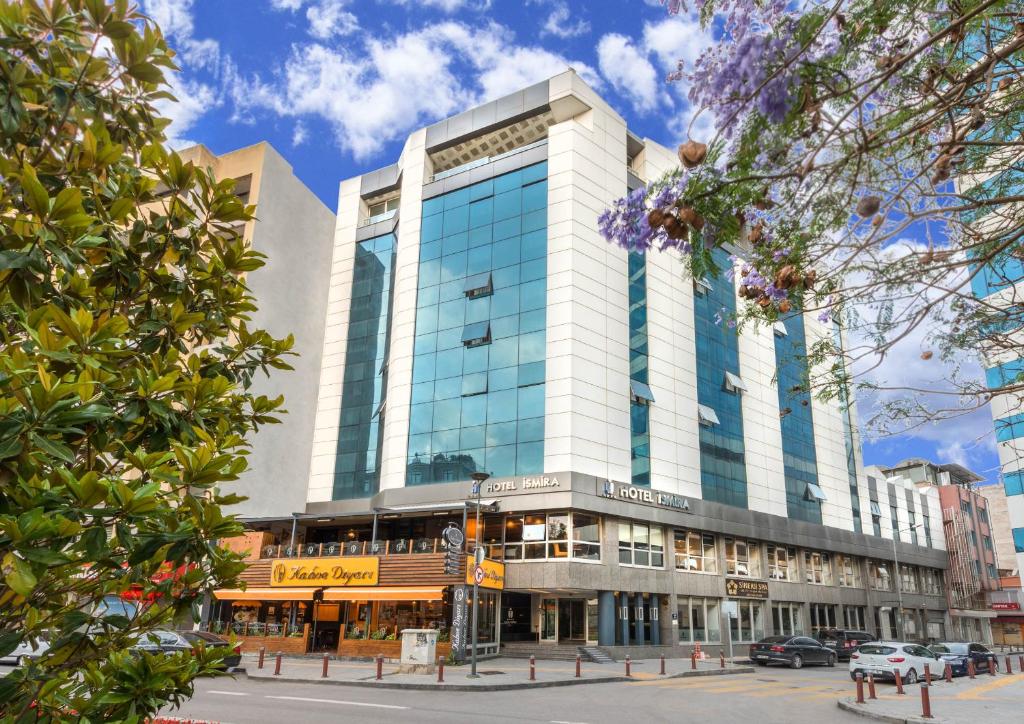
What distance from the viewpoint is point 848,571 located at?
171 feet

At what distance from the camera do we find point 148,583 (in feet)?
12.2

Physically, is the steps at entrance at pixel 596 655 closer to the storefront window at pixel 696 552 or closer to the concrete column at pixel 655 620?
the concrete column at pixel 655 620

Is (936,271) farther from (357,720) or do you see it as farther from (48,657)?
(357,720)

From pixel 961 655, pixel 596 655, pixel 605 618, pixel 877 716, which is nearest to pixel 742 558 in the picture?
pixel 961 655

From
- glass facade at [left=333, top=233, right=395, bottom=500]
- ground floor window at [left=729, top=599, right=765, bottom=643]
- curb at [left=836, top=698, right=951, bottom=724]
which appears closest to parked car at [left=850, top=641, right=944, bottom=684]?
curb at [left=836, top=698, right=951, bottom=724]

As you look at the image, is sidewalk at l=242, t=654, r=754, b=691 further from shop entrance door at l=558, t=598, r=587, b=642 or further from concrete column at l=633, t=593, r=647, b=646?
shop entrance door at l=558, t=598, r=587, b=642

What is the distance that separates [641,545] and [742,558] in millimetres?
10346

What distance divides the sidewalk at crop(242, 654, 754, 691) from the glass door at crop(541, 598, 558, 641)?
2.71 metres

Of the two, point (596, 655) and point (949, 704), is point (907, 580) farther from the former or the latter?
point (949, 704)

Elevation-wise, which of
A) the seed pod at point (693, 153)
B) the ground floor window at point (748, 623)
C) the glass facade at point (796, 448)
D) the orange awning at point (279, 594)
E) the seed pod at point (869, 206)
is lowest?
the ground floor window at point (748, 623)

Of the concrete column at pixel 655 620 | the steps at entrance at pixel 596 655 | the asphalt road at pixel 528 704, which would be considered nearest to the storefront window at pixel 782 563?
the concrete column at pixel 655 620

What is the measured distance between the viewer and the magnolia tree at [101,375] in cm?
286

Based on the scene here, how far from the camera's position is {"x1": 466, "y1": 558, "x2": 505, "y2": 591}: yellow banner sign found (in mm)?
29058

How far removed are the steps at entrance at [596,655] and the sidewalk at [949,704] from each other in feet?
33.6
